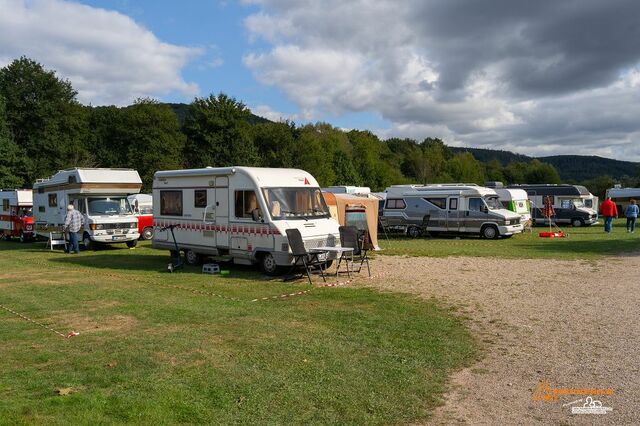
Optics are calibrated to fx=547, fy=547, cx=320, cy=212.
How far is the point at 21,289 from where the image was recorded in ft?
37.0

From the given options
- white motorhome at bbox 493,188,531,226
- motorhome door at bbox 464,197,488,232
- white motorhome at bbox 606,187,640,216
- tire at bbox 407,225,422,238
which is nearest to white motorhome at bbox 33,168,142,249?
tire at bbox 407,225,422,238

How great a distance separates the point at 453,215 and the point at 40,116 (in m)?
36.7

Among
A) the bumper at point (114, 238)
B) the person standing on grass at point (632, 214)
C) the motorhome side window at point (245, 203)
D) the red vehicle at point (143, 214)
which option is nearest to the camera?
the motorhome side window at point (245, 203)

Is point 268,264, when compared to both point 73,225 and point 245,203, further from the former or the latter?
point 73,225

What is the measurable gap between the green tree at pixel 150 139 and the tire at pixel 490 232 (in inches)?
1274

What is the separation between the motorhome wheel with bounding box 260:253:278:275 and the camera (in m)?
13.0

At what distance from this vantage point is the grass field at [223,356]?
15.8 feet

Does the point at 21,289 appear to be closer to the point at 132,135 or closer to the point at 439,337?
the point at 439,337

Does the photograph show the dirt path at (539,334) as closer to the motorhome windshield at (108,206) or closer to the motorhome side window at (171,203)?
the motorhome side window at (171,203)

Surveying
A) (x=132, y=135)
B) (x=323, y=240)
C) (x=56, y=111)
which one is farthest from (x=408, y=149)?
(x=323, y=240)

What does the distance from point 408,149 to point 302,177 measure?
89.3m

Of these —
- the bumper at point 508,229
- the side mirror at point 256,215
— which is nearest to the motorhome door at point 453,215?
the bumper at point 508,229

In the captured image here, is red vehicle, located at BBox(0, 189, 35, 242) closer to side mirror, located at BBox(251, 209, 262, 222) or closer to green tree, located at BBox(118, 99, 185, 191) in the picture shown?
side mirror, located at BBox(251, 209, 262, 222)

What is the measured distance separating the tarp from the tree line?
33.2 meters
